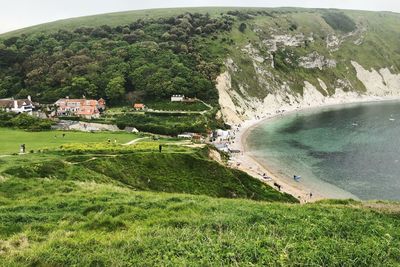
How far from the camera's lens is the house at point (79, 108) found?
10094 centimetres

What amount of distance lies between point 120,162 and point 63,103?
68789 millimetres

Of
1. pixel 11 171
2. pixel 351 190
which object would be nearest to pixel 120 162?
pixel 11 171

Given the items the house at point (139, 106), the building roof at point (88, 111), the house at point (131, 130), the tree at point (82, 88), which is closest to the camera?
the house at point (131, 130)

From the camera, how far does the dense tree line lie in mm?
118938

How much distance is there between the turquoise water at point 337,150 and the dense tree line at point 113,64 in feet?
95.4

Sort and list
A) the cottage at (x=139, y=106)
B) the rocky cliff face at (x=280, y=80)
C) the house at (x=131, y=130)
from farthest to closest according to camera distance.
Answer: the rocky cliff face at (x=280, y=80) < the cottage at (x=139, y=106) < the house at (x=131, y=130)

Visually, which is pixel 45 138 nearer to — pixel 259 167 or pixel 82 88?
pixel 259 167

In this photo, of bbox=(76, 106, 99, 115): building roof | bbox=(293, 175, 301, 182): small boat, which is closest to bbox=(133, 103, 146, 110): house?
bbox=(76, 106, 99, 115): building roof

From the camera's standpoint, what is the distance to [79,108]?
104 metres

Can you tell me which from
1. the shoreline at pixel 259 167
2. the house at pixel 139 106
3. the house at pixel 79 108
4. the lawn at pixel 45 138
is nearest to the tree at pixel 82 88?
the house at pixel 79 108

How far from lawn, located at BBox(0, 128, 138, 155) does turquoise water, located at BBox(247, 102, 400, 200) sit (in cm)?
3071

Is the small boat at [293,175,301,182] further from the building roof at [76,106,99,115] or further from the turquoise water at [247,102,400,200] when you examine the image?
the building roof at [76,106,99,115]

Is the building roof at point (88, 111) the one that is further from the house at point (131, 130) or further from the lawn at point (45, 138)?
the lawn at point (45, 138)

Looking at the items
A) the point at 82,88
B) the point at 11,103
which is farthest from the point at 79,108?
the point at 11,103
